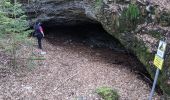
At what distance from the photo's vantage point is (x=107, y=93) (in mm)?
10000

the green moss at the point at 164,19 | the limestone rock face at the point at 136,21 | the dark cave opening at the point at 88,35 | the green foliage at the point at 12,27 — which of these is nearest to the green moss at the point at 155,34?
the limestone rock face at the point at 136,21

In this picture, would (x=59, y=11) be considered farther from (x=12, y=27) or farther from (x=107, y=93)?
(x=107, y=93)

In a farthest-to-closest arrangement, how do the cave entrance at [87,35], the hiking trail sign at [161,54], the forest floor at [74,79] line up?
the cave entrance at [87,35], the forest floor at [74,79], the hiking trail sign at [161,54]

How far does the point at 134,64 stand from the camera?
1399cm

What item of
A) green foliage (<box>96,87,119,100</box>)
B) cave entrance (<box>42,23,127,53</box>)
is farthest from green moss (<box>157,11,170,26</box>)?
cave entrance (<box>42,23,127,53</box>)

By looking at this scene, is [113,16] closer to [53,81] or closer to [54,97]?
[53,81]

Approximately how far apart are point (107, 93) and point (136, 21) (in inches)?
150

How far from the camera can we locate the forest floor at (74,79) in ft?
33.7

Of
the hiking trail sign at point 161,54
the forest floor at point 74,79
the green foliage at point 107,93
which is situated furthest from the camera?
the forest floor at point 74,79

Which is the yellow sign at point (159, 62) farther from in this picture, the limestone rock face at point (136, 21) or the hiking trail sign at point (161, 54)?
the limestone rock face at point (136, 21)

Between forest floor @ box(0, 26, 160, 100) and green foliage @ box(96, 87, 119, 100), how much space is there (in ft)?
0.62

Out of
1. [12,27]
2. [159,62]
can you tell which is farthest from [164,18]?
[12,27]

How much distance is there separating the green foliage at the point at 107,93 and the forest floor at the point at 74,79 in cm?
19

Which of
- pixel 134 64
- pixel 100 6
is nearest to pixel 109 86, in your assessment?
pixel 134 64
